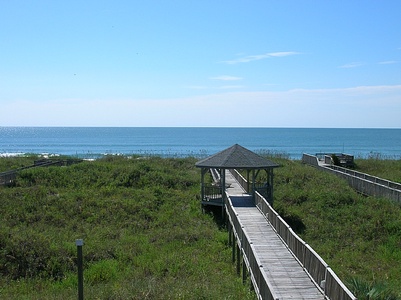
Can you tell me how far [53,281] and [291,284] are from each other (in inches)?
353

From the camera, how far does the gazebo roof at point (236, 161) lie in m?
26.2

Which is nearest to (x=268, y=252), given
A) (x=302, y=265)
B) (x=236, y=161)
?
(x=302, y=265)

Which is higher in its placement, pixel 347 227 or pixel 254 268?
pixel 254 268

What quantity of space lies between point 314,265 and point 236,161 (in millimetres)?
14139

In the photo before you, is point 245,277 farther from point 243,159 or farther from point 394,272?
point 243,159

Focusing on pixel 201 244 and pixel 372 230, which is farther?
pixel 372 230

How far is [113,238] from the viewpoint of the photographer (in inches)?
885

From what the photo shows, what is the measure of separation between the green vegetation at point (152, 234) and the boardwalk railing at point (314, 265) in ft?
2.25

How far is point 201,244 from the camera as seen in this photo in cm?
2148

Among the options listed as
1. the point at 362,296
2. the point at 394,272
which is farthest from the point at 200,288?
the point at 394,272

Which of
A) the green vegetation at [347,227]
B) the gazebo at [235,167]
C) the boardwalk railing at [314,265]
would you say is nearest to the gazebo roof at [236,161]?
the gazebo at [235,167]

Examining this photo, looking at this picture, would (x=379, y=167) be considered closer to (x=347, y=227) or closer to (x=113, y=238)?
(x=347, y=227)

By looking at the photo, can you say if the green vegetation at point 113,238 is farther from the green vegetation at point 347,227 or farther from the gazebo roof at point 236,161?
the green vegetation at point 347,227

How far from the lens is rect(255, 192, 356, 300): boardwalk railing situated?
33.8 ft
